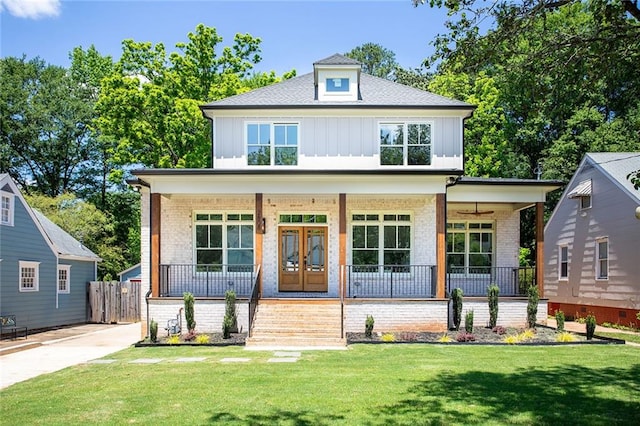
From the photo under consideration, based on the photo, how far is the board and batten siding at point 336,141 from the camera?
1886 cm

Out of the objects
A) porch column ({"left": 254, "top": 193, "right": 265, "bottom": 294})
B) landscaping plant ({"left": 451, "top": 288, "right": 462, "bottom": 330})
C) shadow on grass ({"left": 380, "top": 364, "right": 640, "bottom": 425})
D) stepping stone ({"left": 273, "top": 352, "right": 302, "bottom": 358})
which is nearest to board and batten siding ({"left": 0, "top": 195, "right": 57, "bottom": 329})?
Result: porch column ({"left": 254, "top": 193, "right": 265, "bottom": 294})

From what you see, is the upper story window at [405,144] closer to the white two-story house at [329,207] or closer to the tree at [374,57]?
the white two-story house at [329,207]

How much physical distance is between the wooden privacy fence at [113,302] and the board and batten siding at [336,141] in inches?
358

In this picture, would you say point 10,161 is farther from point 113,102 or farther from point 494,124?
point 494,124

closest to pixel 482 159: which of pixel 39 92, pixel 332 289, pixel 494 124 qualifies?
pixel 494 124

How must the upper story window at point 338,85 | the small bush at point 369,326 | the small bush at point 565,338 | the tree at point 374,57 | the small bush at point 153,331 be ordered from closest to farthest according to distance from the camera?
the small bush at point 565,338 → the small bush at point 153,331 → the small bush at point 369,326 → the upper story window at point 338,85 → the tree at point 374,57

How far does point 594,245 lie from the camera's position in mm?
20391

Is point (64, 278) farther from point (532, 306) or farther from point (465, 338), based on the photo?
point (532, 306)

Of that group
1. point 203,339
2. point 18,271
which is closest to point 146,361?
point 203,339

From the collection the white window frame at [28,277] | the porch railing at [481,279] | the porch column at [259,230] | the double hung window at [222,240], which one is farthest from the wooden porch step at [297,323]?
the white window frame at [28,277]

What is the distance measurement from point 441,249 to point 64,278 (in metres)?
15.5

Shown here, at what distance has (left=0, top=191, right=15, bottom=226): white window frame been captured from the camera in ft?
62.3

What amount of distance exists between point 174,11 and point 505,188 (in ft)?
39.8

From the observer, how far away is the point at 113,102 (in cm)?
3131
